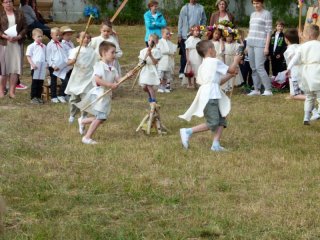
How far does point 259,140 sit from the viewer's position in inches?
374

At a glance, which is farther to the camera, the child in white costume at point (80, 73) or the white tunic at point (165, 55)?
the white tunic at point (165, 55)

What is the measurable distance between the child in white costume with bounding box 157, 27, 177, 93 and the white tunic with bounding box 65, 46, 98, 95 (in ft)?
10.9

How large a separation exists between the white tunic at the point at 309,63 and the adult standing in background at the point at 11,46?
5.61 metres

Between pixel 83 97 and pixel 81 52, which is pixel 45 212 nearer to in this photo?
pixel 83 97

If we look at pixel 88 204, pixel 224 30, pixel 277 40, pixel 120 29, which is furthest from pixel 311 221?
pixel 120 29

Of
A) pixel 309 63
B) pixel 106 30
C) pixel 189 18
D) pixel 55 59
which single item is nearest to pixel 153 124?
pixel 309 63

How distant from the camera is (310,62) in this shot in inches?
407

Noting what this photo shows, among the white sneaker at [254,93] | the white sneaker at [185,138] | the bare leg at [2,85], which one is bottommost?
the white sneaker at [254,93]

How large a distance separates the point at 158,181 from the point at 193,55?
8465 mm

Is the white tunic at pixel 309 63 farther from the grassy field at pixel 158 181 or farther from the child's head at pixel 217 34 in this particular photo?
the child's head at pixel 217 34

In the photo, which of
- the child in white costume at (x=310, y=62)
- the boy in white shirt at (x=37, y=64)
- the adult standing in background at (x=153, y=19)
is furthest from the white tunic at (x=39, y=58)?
the child in white costume at (x=310, y=62)

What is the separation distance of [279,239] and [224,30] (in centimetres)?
821

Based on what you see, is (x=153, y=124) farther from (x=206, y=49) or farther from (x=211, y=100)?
(x=206, y=49)

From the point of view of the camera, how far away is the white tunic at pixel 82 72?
35.8ft
